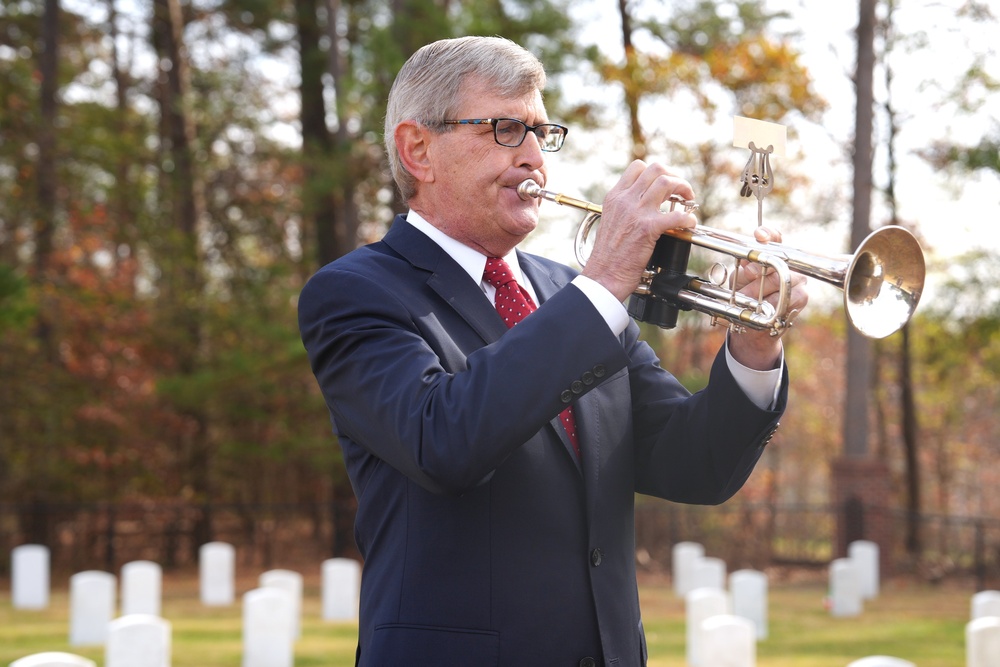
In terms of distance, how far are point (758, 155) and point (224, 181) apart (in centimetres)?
2192

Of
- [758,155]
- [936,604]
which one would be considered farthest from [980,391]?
[758,155]

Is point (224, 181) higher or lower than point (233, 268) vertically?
higher

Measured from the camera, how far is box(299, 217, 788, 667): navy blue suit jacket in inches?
91.2

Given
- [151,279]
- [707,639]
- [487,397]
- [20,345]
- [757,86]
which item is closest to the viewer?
[487,397]

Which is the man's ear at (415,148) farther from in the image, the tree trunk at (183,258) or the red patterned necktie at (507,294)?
the tree trunk at (183,258)

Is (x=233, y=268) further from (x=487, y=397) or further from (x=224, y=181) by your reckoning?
(x=487, y=397)

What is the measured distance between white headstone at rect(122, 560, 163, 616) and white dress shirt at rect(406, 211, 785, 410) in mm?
10051

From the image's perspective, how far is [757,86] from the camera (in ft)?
66.1

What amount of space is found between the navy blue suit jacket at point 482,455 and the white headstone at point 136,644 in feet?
18.2

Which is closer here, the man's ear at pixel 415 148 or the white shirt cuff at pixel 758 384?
the white shirt cuff at pixel 758 384

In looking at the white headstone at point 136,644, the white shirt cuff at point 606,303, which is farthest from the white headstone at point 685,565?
the white shirt cuff at point 606,303

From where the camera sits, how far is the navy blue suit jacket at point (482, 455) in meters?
2.32

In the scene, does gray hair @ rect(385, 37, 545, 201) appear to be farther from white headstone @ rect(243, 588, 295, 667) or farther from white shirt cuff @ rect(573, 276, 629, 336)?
white headstone @ rect(243, 588, 295, 667)

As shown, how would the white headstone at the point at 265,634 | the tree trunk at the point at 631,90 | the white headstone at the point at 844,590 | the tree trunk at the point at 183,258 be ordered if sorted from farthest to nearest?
the tree trunk at the point at 183,258 → the tree trunk at the point at 631,90 → the white headstone at the point at 844,590 → the white headstone at the point at 265,634
